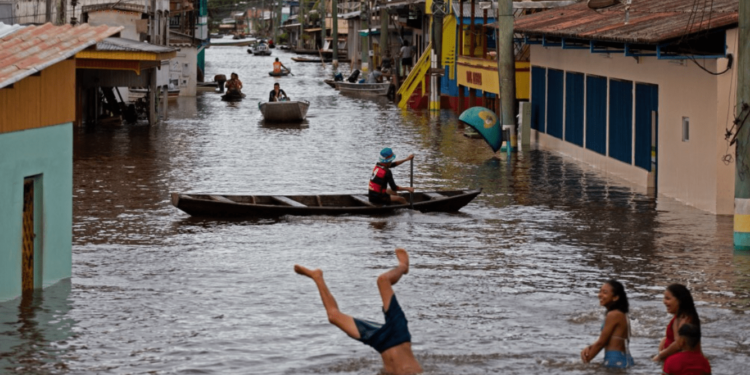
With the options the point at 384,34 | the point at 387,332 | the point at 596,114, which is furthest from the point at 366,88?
the point at 387,332

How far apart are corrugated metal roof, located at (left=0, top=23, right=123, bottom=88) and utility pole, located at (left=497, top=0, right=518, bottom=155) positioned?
19.9 m

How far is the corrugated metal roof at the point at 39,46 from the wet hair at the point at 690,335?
7.36m

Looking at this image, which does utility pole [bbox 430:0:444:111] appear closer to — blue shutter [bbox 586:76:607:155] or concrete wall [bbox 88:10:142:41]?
concrete wall [bbox 88:10:142:41]

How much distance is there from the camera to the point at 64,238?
54.7 ft

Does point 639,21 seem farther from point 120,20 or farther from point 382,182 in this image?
point 120,20

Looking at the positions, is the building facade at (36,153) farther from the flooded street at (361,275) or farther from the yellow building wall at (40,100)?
the flooded street at (361,275)

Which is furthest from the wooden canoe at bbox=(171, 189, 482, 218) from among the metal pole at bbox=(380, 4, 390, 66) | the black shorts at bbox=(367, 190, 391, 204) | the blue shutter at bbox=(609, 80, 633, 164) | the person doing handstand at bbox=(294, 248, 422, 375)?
the metal pole at bbox=(380, 4, 390, 66)

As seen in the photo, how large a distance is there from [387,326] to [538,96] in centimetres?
2837

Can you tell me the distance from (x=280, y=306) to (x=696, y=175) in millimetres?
11129

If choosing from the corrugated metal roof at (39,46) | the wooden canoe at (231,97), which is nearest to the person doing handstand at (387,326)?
the corrugated metal roof at (39,46)

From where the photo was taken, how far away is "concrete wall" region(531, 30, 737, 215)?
2217cm

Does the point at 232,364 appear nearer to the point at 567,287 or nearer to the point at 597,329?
the point at 597,329

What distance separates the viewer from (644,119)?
1080 inches

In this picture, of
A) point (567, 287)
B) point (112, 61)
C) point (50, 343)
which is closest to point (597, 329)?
point (567, 287)
